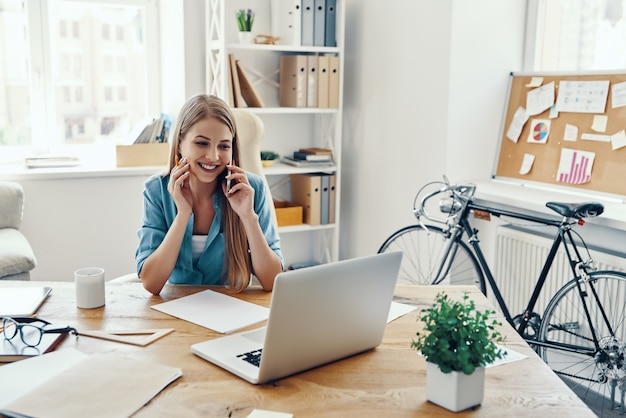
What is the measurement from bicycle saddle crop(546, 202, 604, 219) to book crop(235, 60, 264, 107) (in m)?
1.82

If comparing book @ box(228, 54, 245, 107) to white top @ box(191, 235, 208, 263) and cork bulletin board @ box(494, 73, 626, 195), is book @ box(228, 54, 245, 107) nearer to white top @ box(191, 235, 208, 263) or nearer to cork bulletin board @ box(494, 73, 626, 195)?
cork bulletin board @ box(494, 73, 626, 195)

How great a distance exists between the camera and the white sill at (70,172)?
365cm

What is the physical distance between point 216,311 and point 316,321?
441 mm

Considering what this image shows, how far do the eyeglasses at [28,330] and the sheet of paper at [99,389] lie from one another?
0.54ft

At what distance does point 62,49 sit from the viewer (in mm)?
4043

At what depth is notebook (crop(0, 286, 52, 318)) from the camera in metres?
1.63

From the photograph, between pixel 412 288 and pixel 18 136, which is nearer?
pixel 412 288

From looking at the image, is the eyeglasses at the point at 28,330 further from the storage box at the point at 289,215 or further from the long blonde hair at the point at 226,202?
the storage box at the point at 289,215

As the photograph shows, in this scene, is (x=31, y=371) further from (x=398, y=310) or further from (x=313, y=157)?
(x=313, y=157)

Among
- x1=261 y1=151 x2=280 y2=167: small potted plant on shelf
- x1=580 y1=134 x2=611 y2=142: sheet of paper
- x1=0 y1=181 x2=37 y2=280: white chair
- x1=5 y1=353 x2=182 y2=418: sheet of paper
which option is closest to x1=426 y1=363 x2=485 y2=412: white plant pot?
x1=5 y1=353 x2=182 y2=418: sheet of paper

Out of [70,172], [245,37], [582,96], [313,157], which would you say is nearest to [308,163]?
[313,157]

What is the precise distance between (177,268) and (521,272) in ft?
5.13

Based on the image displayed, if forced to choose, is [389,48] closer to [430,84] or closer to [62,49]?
[430,84]

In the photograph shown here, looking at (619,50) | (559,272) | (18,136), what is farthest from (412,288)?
(18,136)
